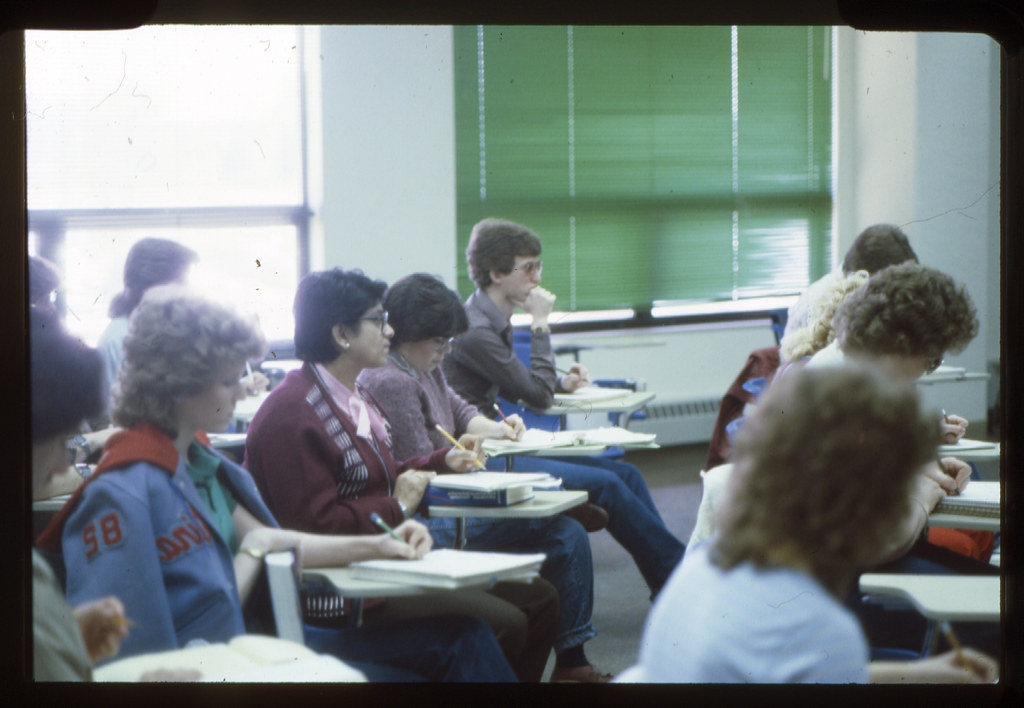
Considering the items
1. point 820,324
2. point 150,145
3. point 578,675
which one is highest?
point 150,145

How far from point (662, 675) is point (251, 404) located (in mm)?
930

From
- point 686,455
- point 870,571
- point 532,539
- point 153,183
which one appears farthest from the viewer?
point 686,455

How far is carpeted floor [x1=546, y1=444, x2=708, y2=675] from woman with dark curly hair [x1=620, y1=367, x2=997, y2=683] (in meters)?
0.41

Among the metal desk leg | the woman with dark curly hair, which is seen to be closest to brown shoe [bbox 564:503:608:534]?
the metal desk leg

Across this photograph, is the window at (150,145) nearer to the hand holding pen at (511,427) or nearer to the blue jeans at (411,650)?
the blue jeans at (411,650)

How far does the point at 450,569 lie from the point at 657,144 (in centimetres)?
93

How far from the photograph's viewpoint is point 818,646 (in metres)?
1.22

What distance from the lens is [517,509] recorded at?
6.65ft

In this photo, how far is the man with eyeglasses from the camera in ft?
7.27

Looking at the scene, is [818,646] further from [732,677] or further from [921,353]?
[921,353]

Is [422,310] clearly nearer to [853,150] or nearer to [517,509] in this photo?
[517,509]

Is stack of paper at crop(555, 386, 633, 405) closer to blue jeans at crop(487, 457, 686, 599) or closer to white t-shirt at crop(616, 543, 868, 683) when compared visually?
blue jeans at crop(487, 457, 686, 599)

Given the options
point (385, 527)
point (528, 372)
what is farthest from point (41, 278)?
point (528, 372)

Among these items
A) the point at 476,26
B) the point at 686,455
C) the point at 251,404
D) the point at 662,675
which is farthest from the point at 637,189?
the point at 662,675
